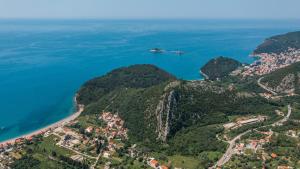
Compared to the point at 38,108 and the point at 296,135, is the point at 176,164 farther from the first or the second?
the point at 38,108

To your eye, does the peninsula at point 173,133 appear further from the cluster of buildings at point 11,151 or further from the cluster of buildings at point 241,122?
the cluster of buildings at point 241,122

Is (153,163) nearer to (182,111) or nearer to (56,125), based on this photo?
(182,111)

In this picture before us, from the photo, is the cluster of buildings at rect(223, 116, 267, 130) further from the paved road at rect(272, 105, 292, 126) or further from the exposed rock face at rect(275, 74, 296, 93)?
the exposed rock face at rect(275, 74, 296, 93)


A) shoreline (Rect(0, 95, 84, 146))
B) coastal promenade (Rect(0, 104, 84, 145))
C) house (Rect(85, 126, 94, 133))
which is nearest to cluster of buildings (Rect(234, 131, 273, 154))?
house (Rect(85, 126, 94, 133))

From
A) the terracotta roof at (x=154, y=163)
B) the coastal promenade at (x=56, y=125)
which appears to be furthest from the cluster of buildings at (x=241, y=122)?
the coastal promenade at (x=56, y=125)

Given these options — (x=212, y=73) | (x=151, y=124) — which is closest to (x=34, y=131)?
(x=151, y=124)
